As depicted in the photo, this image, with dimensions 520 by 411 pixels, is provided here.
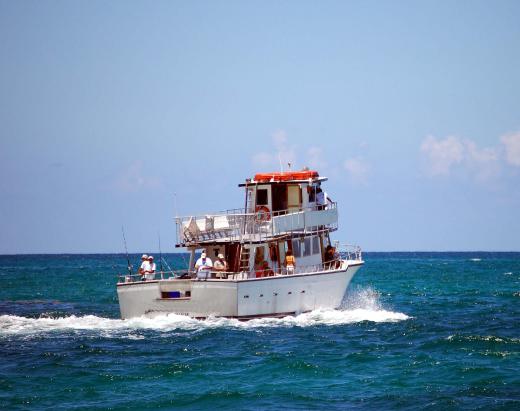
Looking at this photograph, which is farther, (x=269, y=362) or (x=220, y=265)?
(x=220, y=265)

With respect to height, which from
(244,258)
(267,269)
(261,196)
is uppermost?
(261,196)

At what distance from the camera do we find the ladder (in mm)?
36094

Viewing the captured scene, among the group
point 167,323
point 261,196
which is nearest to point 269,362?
point 167,323

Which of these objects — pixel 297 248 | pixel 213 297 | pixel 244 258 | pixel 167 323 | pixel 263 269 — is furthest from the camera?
pixel 297 248

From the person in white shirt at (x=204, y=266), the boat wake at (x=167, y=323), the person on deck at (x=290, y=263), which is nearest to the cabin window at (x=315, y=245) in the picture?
the person on deck at (x=290, y=263)

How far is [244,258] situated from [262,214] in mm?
1803

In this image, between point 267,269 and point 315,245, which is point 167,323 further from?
point 315,245

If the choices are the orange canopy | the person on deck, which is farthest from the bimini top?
the person on deck

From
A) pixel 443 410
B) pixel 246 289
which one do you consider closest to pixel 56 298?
pixel 246 289

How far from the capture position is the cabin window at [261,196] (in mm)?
38938

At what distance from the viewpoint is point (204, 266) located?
113 ft

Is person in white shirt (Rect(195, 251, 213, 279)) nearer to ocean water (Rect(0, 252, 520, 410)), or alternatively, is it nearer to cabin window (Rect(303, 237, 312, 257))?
ocean water (Rect(0, 252, 520, 410))

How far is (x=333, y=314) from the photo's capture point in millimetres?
37969

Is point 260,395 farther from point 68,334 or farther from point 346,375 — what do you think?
point 68,334
